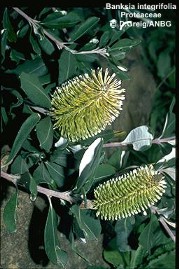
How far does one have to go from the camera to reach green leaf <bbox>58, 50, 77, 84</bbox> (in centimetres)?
108

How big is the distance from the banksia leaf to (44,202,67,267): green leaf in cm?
14

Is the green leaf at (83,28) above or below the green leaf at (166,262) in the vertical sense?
above

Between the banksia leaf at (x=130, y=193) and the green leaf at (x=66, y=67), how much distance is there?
10.9 inches

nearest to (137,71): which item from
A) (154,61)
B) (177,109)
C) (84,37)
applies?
(154,61)

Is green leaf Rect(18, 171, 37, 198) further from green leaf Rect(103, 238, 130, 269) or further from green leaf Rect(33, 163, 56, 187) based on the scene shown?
green leaf Rect(103, 238, 130, 269)

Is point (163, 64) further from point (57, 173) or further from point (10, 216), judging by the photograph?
point (10, 216)

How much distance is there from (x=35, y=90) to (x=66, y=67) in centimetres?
12

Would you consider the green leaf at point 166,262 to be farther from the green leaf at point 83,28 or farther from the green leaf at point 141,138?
the green leaf at point 83,28

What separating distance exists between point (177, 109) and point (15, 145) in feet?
2.31

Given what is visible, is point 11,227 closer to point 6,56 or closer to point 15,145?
point 15,145

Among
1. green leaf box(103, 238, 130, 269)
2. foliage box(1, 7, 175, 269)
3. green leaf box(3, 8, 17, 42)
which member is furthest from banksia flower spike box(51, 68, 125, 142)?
green leaf box(103, 238, 130, 269)

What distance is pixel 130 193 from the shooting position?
0.96 metres

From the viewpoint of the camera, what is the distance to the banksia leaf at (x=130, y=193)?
96 centimetres

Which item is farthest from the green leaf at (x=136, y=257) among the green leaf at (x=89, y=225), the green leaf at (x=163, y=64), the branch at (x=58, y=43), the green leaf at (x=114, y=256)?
the green leaf at (x=163, y=64)
